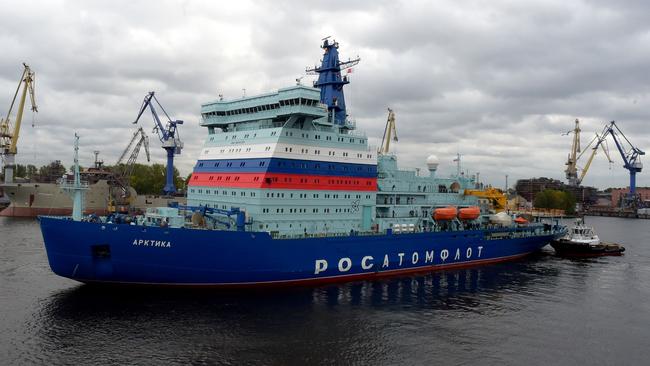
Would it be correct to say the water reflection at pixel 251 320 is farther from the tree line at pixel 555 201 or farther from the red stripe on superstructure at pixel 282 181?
the tree line at pixel 555 201

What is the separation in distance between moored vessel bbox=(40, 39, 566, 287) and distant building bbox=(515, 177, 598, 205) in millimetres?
128913

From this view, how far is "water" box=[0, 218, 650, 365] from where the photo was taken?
58.2 ft

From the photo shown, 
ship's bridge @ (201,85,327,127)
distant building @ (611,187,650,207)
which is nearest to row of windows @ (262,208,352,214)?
ship's bridge @ (201,85,327,127)

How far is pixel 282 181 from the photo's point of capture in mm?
27281

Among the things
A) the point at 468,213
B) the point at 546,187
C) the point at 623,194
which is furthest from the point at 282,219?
the point at 623,194

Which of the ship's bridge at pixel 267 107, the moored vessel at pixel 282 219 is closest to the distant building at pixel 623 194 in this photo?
the moored vessel at pixel 282 219

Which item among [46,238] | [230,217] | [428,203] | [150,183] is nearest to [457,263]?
[428,203]

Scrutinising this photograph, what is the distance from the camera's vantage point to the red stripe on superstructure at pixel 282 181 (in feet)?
88.2

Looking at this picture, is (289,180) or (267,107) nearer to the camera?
(289,180)

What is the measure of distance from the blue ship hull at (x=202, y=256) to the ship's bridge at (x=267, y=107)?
7677mm

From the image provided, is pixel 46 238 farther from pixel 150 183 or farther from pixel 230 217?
pixel 150 183

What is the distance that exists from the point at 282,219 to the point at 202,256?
5.46 meters

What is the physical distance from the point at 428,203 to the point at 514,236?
10.1 m

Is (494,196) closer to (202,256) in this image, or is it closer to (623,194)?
(202,256)
